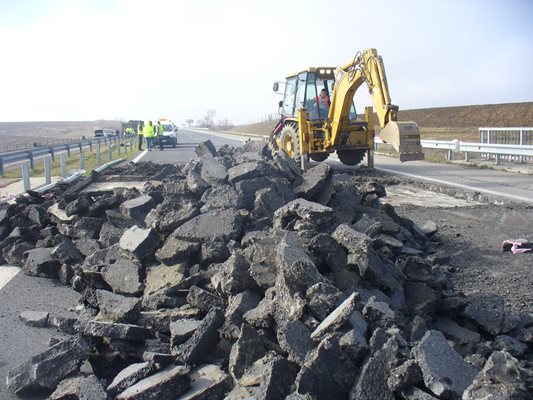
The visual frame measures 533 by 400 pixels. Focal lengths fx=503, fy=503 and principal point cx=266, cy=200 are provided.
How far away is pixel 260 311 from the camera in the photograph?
14.2 ft

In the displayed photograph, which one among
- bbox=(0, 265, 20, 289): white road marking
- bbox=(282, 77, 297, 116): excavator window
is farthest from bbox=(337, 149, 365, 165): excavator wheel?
bbox=(0, 265, 20, 289): white road marking

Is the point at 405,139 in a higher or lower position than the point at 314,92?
lower

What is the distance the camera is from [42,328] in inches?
202

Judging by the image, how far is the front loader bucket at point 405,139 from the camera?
12.9m

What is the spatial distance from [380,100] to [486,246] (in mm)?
6644

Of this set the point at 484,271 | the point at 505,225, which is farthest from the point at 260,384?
the point at 505,225

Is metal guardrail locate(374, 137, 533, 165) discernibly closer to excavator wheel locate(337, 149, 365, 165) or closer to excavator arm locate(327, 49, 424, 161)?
excavator arm locate(327, 49, 424, 161)

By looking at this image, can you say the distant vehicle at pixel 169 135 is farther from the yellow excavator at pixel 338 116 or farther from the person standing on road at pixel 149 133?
the yellow excavator at pixel 338 116

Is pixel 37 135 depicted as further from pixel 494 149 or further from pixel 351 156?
pixel 494 149

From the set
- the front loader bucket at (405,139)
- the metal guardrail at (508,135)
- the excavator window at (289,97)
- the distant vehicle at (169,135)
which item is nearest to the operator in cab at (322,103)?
the excavator window at (289,97)

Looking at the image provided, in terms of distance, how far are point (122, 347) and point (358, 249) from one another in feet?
8.00

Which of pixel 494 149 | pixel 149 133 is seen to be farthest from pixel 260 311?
pixel 149 133

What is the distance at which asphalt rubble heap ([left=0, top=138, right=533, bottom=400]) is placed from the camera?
11.1 feet

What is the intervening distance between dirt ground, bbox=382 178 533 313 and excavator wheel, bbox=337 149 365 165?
7155 mm
